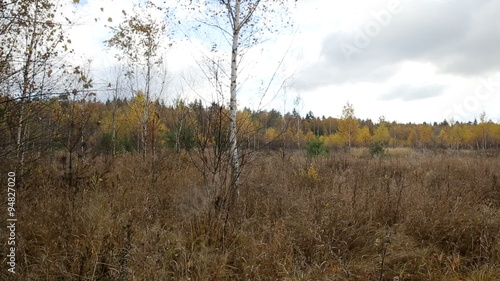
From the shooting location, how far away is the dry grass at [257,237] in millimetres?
2818

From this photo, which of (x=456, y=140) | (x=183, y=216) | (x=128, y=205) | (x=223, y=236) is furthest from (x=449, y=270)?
(x=456, y=140)

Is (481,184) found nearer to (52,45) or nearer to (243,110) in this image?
(243,110)

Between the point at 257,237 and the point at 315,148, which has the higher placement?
the point at 315,148

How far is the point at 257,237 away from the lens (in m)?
3.63

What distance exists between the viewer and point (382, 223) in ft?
14.1

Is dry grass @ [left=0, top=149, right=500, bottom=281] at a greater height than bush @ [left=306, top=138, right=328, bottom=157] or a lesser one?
lesser

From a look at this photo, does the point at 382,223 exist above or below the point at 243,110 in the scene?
below

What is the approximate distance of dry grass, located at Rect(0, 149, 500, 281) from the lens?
2818 millimetres

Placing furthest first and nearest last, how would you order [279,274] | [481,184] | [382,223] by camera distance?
1. [481,184]
2. [382,223]
3. [279,274]

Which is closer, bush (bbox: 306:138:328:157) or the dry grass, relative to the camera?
the dry grass

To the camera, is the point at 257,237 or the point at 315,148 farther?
the point at 315,148

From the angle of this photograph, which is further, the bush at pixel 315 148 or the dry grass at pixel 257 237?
the bush at pixel 315 148

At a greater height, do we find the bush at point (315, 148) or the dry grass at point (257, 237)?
the bush at point (315, 148)

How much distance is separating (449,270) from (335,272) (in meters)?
1.28
